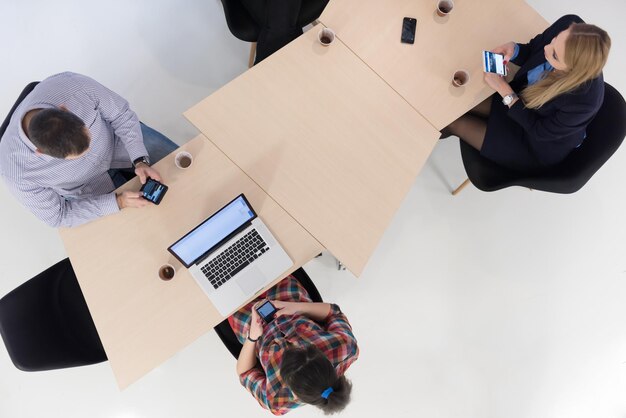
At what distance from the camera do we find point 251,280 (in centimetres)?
175

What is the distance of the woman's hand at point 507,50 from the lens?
194cm

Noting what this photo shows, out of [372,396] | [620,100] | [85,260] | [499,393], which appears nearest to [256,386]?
[85,260]

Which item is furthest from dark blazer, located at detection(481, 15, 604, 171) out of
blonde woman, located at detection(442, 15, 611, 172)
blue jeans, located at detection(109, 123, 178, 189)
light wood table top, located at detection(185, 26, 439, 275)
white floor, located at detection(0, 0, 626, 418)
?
blue jeans, located at detection(109, 123, 178, 189)

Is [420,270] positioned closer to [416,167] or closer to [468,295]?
[468,295]

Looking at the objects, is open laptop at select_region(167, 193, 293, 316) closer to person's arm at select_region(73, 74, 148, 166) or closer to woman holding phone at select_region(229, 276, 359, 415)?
woman holding phone at select_region(229, 276, 359, 415)

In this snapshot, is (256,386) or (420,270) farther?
(420,270)

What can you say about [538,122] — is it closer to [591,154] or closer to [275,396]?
[591,154]

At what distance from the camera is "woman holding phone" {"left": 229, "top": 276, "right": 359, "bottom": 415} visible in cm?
150

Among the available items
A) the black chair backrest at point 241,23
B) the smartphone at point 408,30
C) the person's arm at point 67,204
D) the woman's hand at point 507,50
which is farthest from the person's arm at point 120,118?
the woman's hand at point 507,50

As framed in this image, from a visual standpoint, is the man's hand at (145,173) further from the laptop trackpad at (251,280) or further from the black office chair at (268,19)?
the black office chair at (268,19)

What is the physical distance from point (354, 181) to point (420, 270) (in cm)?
110

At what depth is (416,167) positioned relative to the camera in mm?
1891

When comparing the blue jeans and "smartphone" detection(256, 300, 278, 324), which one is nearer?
"smartphone" detection(256, 300, 278, 324)

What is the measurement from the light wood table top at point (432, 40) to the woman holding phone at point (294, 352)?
1.03 m
